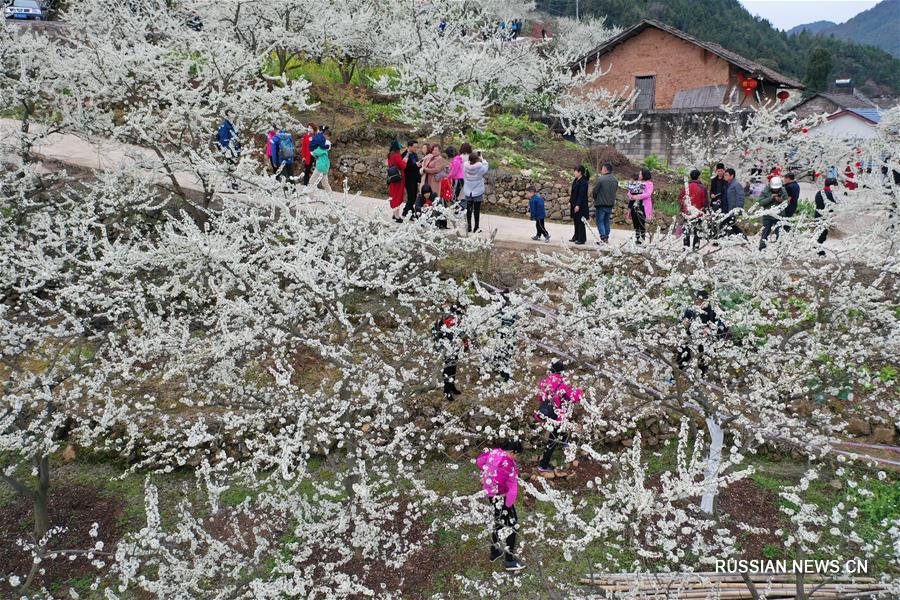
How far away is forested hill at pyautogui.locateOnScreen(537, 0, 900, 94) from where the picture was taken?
56.2m

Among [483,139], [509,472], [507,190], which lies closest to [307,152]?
[507,190]

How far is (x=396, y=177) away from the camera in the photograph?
35.9ft

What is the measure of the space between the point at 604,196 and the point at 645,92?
17.3 metres

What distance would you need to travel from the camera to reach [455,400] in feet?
29.3

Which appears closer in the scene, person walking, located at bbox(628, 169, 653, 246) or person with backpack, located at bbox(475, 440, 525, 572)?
person with backpack, located at bbox(475, 440, 525, 572)

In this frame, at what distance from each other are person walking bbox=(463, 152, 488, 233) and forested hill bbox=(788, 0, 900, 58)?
185m

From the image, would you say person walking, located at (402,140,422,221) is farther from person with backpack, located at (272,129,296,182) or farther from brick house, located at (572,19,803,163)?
brick house, located at (572,19,803,163)

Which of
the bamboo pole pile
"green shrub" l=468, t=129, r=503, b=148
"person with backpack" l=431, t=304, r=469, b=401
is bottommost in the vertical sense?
the bamboo pole pile

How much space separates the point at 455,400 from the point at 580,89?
19885 millimetres

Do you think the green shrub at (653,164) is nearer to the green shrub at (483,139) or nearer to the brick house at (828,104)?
the green shrub at (483,139)

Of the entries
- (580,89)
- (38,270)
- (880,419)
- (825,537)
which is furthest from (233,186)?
(580,89)

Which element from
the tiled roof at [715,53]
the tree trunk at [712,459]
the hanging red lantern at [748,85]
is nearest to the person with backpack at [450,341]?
the tree trunk at [712,459]

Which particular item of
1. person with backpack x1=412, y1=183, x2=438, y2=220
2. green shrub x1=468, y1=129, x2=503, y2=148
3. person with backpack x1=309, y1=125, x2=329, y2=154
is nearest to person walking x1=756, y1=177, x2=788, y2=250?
person with backpack x1=412, y1=183, x2=438, y2=220

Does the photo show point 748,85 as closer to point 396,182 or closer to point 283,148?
point 396,182
